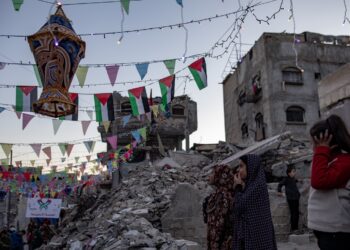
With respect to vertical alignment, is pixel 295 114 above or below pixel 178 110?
below

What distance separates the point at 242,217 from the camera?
361 cm

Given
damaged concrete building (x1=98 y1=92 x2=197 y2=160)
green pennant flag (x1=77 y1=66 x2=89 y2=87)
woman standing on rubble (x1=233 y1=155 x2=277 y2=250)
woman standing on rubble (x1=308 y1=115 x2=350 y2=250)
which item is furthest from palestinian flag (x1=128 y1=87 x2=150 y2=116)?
damaged concrete building (x1=98 y1=92 x2=197 y2=160)

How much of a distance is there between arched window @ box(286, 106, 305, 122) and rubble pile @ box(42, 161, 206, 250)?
10.6 m

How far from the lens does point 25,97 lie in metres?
9.64

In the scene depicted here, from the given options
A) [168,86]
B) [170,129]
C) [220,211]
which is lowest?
[220,211]

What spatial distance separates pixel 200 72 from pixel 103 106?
9.62 feet

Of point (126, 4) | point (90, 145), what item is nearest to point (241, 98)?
point (90, 145)

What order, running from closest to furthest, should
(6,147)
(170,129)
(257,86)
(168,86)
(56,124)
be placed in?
(168,86), (56,124), (6,147), (257,86), (170,129)

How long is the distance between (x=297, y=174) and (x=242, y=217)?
8299 millimetres

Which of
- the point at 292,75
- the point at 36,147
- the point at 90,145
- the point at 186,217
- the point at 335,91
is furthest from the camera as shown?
the point at 292,75

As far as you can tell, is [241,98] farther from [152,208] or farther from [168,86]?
[152,208]

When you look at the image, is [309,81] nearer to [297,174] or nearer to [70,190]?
[297,174]

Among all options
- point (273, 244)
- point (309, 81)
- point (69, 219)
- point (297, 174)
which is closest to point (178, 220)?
point (297, 174)

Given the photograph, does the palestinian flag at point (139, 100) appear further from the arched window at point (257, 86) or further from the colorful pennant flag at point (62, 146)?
the arched window at point (257, 86)
